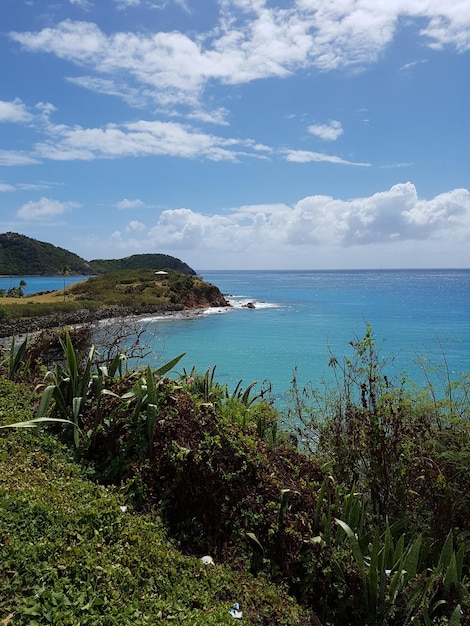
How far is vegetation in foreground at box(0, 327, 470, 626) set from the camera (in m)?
2.67

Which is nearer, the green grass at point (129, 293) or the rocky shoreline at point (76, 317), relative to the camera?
the rocky shoreline at point (76, 317)

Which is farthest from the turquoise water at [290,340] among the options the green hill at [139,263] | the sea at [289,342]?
the green hill at [139,263]

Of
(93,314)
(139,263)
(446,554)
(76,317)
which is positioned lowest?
(76,317)

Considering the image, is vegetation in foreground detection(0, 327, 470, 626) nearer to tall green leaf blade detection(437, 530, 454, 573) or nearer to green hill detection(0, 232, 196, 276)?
tall green leaf blade detection(437, 530, 454, 573)

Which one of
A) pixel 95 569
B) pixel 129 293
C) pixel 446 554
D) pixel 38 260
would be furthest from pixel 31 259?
pixel 446 554

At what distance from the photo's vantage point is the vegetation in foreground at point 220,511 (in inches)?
105

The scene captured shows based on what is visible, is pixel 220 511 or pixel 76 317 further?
pixel 76 317

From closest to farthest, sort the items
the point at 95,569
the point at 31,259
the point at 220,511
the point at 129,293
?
the point at 95,569
the point at 220,511
the point at 129,293
the point at 31,259

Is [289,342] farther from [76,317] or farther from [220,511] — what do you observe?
[220,511]

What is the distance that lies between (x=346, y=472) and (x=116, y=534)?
116 inches

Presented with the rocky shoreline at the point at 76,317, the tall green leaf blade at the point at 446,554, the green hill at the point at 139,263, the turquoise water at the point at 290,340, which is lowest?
the turquoise water at the point at 290,340

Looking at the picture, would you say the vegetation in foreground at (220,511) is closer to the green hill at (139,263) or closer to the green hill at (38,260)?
the green hill at (38,260)

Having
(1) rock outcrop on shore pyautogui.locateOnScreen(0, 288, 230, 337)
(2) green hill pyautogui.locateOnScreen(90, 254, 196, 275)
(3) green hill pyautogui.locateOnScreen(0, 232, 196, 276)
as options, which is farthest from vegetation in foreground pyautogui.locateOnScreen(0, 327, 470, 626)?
(2) green hill pyautogui.locateOnScreen(90, 254, 196, 275)

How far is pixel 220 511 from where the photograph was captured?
3.96 meters
